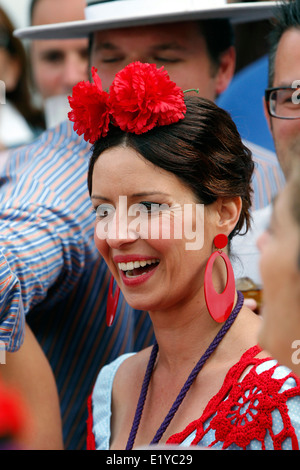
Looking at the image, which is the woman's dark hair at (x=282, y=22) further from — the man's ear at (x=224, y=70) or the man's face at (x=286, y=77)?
the man's ear at (x=224, y=70)

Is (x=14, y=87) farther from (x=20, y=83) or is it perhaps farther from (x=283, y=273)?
(x=283, y=273)

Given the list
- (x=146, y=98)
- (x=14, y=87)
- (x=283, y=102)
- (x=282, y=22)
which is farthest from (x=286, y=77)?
(x=14, y=87)

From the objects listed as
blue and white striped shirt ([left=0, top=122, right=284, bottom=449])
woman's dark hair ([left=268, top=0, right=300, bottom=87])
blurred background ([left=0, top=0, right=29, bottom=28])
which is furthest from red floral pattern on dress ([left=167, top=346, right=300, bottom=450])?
blurred background ([left=0, top=0, right=29, bottom=28])

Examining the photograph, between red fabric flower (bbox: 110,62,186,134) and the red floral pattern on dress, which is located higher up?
red fabric flower (bbox: 110,62,186,134)

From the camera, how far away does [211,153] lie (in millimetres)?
1852

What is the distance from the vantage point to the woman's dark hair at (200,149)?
1.81m

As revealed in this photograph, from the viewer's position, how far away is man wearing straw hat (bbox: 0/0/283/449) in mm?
2430

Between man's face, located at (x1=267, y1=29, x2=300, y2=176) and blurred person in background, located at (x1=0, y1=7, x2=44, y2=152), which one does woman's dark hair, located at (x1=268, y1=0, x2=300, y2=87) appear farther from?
blurred person in background, located at (x1=0, y1=7, x2=44, y2=152)

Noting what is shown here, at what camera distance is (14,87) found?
3.97 metres

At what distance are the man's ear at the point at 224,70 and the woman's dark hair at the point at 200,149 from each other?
1.14 m

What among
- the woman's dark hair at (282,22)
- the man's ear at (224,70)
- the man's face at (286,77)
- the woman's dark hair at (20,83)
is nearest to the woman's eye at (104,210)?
the man's face at (286,77)

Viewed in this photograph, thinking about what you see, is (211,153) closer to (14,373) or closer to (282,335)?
(282,335)

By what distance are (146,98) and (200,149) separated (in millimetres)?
180

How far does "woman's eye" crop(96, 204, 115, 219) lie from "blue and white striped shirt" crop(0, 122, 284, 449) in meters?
0.43
